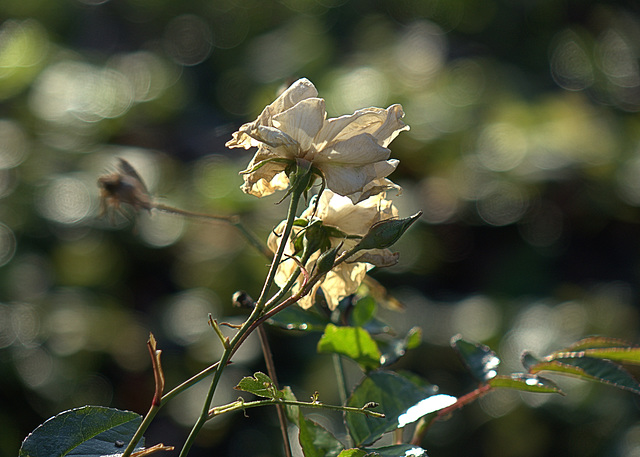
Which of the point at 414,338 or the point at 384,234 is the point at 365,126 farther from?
the point at 414,338

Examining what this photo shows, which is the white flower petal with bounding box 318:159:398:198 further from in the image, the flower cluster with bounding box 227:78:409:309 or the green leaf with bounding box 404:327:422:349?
the green leaf with bounding box 404:327:422:349

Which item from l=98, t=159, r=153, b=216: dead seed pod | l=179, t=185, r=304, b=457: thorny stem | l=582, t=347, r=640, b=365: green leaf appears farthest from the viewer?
l=98, t=159, r=153, b=216: dead seed pod

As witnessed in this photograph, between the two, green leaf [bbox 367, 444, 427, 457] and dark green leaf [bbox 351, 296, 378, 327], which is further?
dark green leaf [bbox 351, 296, 378, 327]

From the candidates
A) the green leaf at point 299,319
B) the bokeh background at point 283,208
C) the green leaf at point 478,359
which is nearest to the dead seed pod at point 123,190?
the green leaf at point 299,319

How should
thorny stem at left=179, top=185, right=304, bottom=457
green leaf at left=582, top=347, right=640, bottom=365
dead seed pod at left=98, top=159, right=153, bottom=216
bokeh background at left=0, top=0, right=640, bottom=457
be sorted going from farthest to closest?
bokeh background at left=0, top=0, right=640, bottom=457
dead seed pod at left=98, top=159, right=153, bottom=216
green leaf at left=582, top=347, right=640, bottom=365
thorny stem at left=179, top=185, right=304, bottom=457

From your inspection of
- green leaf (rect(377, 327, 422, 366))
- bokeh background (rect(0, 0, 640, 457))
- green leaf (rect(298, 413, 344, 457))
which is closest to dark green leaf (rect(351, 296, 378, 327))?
green leaf (rect(377, 327, 422, 366))

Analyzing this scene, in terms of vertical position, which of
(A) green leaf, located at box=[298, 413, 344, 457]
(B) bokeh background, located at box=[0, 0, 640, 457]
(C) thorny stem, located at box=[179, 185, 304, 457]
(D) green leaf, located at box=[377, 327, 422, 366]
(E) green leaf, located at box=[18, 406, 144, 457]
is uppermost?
(C) thorny stem, located at box=[179, 185, 304, 457]

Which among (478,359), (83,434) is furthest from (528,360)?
(83,434)
